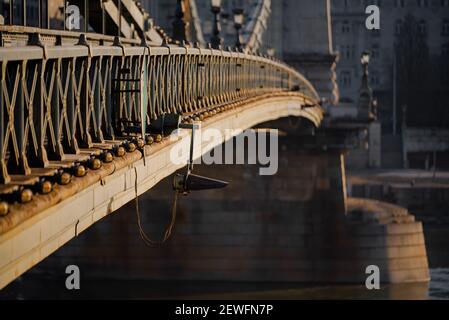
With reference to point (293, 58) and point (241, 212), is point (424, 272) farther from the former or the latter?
point (293, 58)

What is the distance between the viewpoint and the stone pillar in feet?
271

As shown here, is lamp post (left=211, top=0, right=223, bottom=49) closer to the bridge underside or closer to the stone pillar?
the bridge underside

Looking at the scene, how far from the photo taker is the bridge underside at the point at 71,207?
1450cm

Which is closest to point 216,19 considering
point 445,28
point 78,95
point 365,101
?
point 78,95

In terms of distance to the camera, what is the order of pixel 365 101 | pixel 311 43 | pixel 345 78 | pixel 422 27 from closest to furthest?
pixel 365 101 → pixel 311 43 → pixel 422 27 → pixel 345 78

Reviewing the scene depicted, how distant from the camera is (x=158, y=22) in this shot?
6072 cm

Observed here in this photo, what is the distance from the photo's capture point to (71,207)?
654 inches

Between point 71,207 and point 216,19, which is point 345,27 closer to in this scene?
point 216,19

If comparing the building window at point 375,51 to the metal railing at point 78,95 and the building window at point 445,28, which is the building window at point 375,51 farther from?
the metal railing at point 78,95

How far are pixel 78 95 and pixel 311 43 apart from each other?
217 ft

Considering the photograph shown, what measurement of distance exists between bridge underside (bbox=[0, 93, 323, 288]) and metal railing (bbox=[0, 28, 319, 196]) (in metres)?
0.48

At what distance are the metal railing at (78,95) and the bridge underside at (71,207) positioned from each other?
0.48m

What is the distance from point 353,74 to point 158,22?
78535 millimetres
